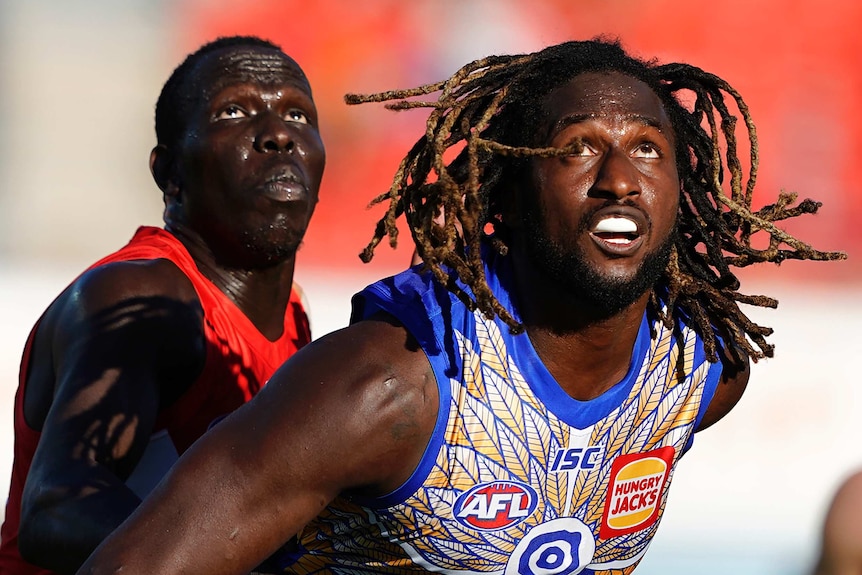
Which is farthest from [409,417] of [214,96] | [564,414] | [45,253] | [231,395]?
[45,253]

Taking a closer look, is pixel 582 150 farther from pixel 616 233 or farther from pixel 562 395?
pixel 562 395

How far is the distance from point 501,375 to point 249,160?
4.71 ft

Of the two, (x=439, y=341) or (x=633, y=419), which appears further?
(x=633, y=419)

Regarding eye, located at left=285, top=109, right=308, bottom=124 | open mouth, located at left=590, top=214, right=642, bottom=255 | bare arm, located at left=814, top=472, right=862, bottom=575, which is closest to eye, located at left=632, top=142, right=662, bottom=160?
open mouth, located at left=590, top=214, right=642, bottom=255

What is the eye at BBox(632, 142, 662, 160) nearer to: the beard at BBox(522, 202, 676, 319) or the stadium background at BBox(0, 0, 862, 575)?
the beard at BBox(522, 202, 676, 319)

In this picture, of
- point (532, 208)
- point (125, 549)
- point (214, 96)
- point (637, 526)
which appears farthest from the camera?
point (214, 96)

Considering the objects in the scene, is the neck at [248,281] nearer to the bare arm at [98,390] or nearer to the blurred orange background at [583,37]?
the bare arm at [98,390]

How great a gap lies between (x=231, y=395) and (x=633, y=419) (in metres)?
1.21

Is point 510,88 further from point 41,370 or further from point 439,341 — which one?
point 41,370

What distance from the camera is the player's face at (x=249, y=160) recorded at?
12.1ft

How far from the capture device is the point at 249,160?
3713mm

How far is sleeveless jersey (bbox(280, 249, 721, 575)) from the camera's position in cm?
254

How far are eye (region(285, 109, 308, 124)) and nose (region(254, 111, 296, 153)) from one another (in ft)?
0.25

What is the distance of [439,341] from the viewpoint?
101 inches
